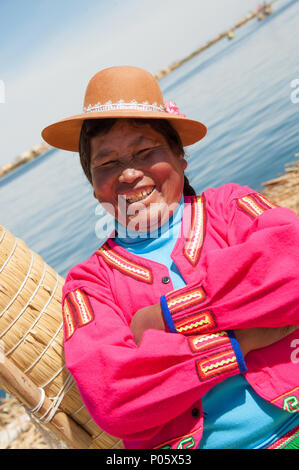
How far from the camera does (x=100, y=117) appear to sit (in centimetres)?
162

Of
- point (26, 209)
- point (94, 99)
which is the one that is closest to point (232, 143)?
point (94, 99)

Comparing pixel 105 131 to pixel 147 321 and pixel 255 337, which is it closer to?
pixel 147 321

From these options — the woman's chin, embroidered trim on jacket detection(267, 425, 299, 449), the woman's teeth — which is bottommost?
embroidered trim on jacket detection(267, 425, 299, 449)

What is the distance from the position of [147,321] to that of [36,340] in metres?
0.70

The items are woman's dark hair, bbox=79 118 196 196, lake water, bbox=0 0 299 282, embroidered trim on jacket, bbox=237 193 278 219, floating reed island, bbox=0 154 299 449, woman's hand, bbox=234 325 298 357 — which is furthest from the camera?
lake water, bbox=0 0 299 282

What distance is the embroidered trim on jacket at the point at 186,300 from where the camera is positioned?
145 centimetres

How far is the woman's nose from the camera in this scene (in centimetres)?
165

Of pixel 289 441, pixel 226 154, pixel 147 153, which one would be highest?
pixel 147 153

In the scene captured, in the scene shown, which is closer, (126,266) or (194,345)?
(194,345)

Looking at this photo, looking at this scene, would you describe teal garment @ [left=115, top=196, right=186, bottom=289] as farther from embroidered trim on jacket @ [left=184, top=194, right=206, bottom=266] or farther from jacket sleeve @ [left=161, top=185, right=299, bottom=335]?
jacket sleeve @ [left=161, top=185, right=299, bottom=335]

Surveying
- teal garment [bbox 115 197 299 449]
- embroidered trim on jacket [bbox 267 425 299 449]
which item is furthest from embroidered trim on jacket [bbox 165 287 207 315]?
embroidered trim on jacket [bbox 267 425 299 449]

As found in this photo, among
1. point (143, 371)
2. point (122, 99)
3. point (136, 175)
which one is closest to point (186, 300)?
point (143, 371)

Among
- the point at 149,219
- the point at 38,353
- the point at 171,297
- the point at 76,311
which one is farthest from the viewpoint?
the point at 38,353

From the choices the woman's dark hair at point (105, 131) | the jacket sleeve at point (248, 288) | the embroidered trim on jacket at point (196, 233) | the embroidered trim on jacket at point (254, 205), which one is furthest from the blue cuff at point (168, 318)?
the woman's dark hair at point (105, 131)
